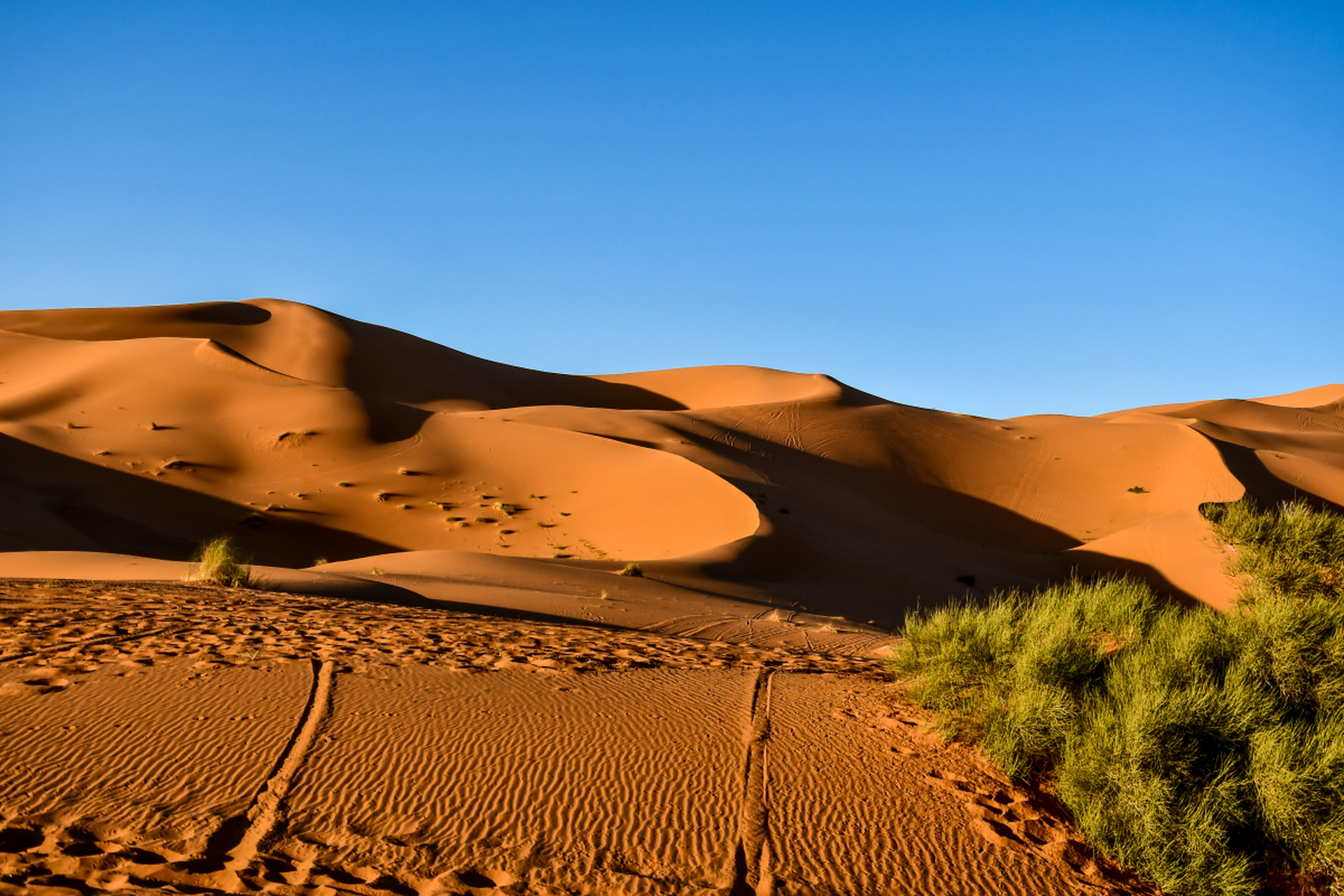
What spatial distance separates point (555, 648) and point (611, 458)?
2162cm

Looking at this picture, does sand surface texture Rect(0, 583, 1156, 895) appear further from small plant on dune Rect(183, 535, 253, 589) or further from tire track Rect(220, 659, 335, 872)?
small plant on dune Rect(183, 535, 253, 589)

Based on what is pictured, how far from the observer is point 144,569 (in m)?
14.8

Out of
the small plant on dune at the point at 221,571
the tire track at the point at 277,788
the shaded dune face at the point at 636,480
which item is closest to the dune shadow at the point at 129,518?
the shaded dune face at the point at 636,480

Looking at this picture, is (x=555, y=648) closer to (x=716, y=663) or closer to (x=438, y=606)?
(x=716, y=663)

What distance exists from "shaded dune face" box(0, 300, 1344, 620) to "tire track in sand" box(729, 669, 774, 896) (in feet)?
42.5

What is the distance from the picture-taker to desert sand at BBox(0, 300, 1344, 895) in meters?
4.74

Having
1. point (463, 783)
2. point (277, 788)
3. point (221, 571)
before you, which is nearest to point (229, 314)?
point (221, 571)

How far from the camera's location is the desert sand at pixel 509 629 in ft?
15.5

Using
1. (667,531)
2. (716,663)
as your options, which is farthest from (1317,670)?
(667,531)

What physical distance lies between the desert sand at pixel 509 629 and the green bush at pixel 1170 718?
0.32 m

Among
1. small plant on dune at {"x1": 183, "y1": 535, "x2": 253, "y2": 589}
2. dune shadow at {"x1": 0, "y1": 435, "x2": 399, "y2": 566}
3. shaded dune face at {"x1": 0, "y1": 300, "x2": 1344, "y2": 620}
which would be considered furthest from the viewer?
shaded dune face at {"x1": 0, "y1": 300, "x2": 1344, "y2": 620}

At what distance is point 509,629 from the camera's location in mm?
10609

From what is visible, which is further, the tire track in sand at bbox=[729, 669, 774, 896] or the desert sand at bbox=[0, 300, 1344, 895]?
the desert sand at bbox=[0, 300, 1344, 895]

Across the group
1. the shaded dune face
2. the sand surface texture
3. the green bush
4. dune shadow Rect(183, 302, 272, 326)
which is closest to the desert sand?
the sand surface texture
